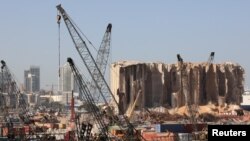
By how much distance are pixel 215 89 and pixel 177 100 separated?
836cm

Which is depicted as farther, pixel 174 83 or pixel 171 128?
pixel 174 83

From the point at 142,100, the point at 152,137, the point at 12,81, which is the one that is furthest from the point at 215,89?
the point at 152,137

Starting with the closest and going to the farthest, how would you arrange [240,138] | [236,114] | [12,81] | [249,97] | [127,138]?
1. [240,138]
2. [127,138]
3. [12,81]
4. [236,114]
5. [249,97]

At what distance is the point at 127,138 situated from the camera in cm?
4166

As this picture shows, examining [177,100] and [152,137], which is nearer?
[152,137]

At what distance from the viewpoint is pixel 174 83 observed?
319 ft

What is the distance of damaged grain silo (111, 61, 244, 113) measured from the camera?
93250 millimetres

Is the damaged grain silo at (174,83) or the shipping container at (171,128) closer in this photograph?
the shipping container at (171,128)

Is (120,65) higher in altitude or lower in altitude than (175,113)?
higher

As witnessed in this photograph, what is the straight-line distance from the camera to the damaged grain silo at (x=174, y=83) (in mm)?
93250

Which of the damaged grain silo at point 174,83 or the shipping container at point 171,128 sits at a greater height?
the damaged grain silo at point 174,83

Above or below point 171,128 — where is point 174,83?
above

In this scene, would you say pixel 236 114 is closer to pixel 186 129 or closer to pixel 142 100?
pixel 142 100

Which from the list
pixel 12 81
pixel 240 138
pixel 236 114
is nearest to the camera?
pixel 240 138
